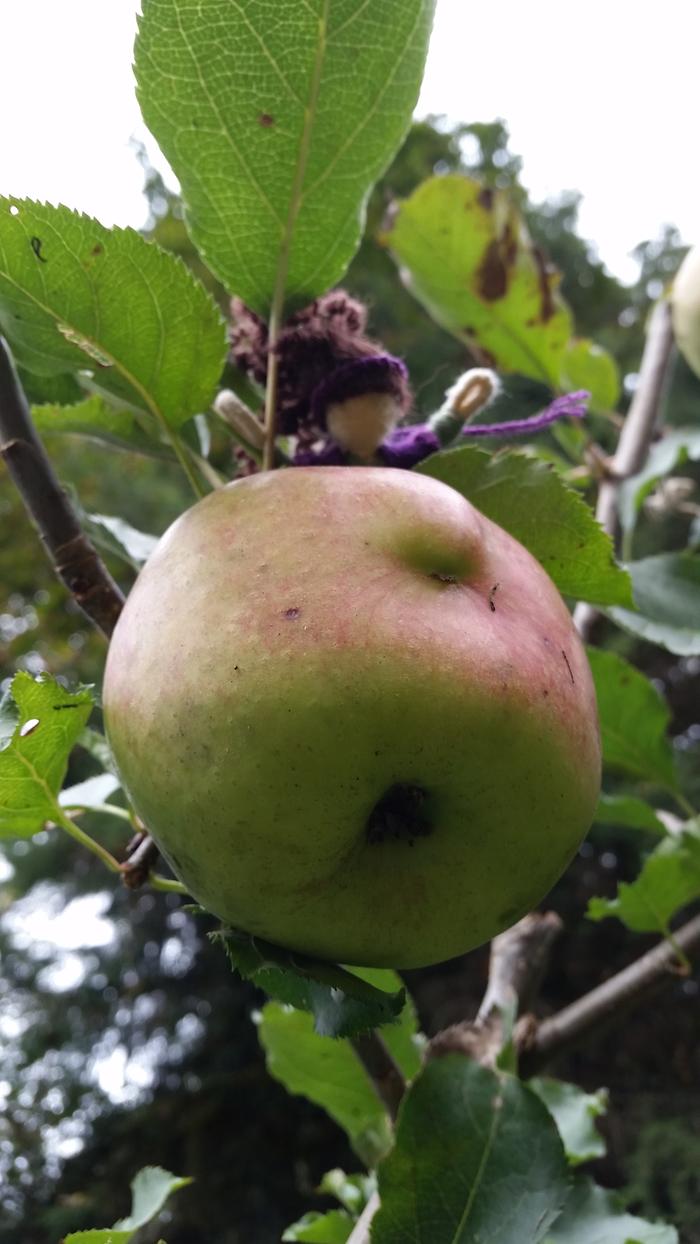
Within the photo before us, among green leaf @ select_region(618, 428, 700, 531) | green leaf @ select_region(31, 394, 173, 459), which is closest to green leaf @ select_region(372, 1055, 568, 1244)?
green leaf @ select_region(31, 394, 173, 459)

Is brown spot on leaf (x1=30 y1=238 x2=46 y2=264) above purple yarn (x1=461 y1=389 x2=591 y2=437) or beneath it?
above

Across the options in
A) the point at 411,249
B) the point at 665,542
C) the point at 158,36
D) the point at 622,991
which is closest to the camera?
the point at 158,36

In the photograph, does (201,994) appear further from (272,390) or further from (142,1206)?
(272,390)

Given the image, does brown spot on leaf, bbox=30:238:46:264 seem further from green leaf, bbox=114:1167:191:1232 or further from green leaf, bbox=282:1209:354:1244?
green leaf, bbox=282:1209:354:1244

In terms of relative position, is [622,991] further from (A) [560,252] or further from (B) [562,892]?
(A) [560,252]

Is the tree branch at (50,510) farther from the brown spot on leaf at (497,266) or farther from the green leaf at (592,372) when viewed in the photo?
the green leaf at (592,372)

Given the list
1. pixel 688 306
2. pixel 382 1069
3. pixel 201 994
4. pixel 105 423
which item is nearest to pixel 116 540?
pixel 105 423

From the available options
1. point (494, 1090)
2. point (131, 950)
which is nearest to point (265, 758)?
point (494, 1090)
